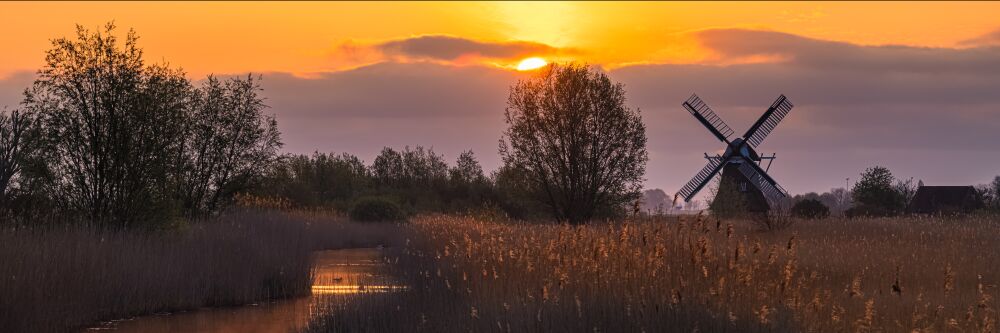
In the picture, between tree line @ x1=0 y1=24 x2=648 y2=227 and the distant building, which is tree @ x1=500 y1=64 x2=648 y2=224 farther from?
the distant building

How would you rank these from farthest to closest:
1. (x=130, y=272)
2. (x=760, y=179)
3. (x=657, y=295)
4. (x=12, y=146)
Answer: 1. (x=760, y=179)
2. (x=12, y=146)
3. (x=130, y=272)
4. (x=657, y=295)

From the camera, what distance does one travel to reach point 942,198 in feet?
267

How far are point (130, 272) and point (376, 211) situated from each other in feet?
99.1

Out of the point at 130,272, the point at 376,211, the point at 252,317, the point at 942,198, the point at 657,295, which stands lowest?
the point at 252,317

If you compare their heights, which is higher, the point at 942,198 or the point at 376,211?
the point at 942,198

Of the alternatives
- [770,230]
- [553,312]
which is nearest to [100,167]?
[553,312]

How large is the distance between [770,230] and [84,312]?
76.8 ft

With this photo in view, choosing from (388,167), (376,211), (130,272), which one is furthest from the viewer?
(388,167)

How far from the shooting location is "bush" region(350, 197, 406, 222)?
48.8m

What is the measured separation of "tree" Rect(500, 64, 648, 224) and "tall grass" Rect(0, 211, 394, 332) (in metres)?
18.6

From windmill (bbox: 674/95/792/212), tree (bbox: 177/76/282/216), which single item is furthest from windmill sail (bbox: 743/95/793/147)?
tree (bbox: 177/76/282/216)

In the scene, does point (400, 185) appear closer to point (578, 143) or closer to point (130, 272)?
point (578, 143)

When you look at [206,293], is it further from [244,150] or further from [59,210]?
[244,150]

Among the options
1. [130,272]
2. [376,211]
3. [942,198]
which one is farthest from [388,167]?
[130,272]
